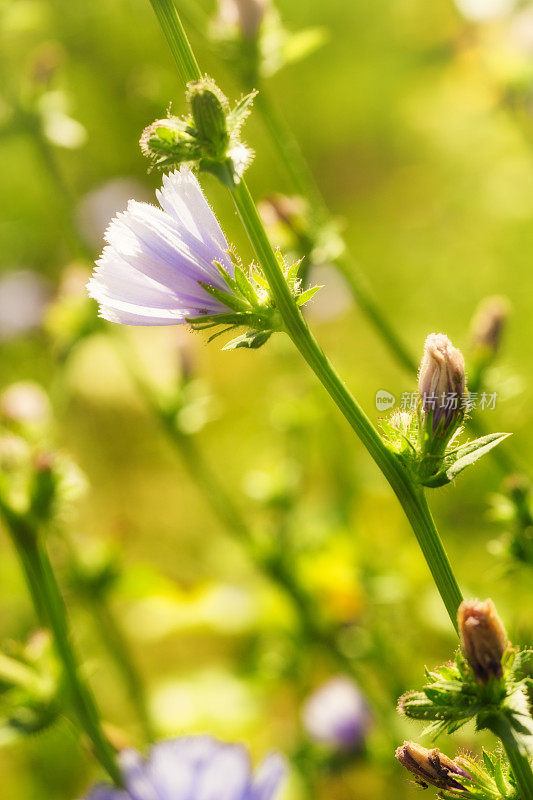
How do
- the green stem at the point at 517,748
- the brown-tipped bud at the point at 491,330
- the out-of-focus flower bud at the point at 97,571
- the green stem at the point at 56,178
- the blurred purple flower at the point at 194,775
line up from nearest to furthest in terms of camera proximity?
the green stem at the point at 517,748, the blurred purple flower at the point at 194,775, the brown-tipped bud at the point at 491,330, the out-of-focus flower bud at the point at 97,571, the green stem at the point at 56,178

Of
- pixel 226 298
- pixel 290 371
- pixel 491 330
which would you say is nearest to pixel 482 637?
pixel 226 298

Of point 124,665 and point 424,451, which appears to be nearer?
point 424,451

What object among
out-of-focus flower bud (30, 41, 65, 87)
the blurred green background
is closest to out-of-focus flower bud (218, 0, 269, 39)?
the blurred green background

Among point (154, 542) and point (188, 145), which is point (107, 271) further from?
point (154, 542)

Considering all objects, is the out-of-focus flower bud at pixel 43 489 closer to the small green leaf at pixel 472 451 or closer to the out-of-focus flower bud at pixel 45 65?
the small green leaf at pixel 472 451

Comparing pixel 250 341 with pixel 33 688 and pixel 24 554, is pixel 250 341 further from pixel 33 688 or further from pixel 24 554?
pixel 33 688

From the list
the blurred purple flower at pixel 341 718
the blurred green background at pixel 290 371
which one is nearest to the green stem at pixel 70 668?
the blurred green background at pixel 290 371

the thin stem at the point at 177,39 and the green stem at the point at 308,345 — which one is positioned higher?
the thin stem at the point at 177,39
